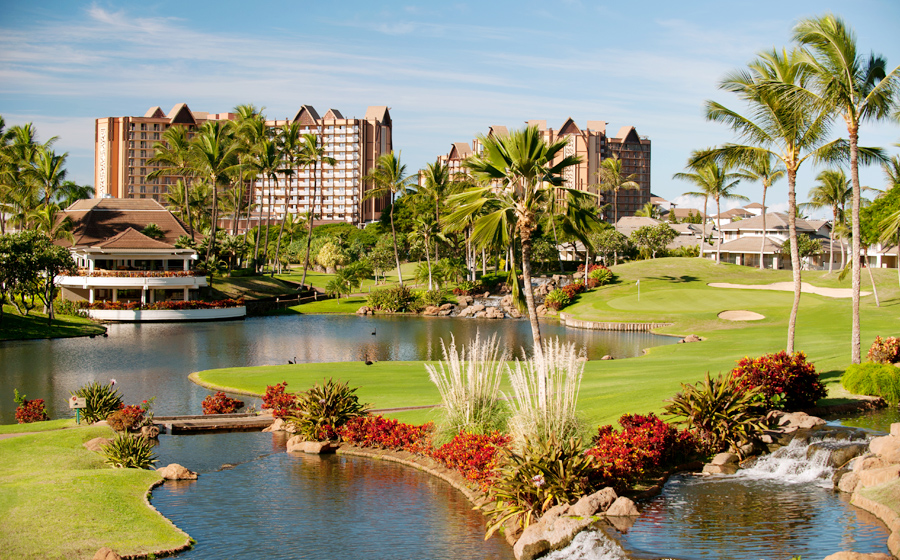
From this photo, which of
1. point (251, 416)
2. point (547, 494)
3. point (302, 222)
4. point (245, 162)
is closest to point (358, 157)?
point (302, 222)

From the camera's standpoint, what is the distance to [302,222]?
12431 centimetres

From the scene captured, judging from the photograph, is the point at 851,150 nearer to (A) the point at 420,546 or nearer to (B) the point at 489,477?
(B) the point at 489,477

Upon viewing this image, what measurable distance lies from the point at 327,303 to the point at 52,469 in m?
55.7

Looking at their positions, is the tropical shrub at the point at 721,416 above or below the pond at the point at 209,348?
above

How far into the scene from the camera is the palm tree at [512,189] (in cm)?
1756

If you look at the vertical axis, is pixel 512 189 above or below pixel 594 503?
above

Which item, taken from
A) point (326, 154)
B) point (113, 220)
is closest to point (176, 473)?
point (113, 220)

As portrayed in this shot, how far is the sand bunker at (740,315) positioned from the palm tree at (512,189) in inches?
1502

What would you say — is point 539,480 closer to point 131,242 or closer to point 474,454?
point 474,454

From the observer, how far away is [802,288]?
6438 cm

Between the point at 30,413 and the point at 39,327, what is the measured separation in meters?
31.1

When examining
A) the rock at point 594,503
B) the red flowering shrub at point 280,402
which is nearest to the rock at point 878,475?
the rock at point 594,503

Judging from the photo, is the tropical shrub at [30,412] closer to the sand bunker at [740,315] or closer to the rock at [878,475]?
the rock at [878,475]

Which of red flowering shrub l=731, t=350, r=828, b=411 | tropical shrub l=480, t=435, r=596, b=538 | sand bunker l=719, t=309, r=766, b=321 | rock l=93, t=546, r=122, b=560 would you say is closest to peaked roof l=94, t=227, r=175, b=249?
sand bunker l=719, t=309, r=766, b=321
